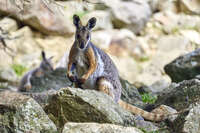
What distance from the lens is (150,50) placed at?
24438 millimetres

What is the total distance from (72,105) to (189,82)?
8.81 feet

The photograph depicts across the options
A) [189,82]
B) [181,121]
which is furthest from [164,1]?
[181,121]

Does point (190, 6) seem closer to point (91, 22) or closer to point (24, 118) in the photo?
point (91, 22)

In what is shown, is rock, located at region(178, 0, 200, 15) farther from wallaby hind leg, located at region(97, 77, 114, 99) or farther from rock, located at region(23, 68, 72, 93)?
wallaby hind leg, located at region(97, 77, 114, 99)

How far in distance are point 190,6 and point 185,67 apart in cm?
1569

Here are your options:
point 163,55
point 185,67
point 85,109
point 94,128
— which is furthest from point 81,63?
point 163,55

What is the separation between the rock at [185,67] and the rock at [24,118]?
600cm

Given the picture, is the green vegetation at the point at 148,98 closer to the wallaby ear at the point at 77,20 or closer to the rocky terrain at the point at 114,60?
the rocky terrain at the point at 114,60

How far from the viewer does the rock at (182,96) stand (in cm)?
745

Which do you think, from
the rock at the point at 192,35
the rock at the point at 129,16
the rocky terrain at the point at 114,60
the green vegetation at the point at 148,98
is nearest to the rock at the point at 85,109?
the rocky terrain at the point at 114,60

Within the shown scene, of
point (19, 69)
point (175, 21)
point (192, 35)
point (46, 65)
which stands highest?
point (175, 21)

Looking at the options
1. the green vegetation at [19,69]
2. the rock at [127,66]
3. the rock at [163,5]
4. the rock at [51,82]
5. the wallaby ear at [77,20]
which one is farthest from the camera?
the rock at [163,5]

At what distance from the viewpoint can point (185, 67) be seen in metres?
11.2

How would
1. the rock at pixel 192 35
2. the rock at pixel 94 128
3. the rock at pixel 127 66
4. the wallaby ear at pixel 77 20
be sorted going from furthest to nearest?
the rock at pixel 192 35
the rock at pixel 127 66
the wallaby ear at pixel 77 20
the rock at pixel 94 128
